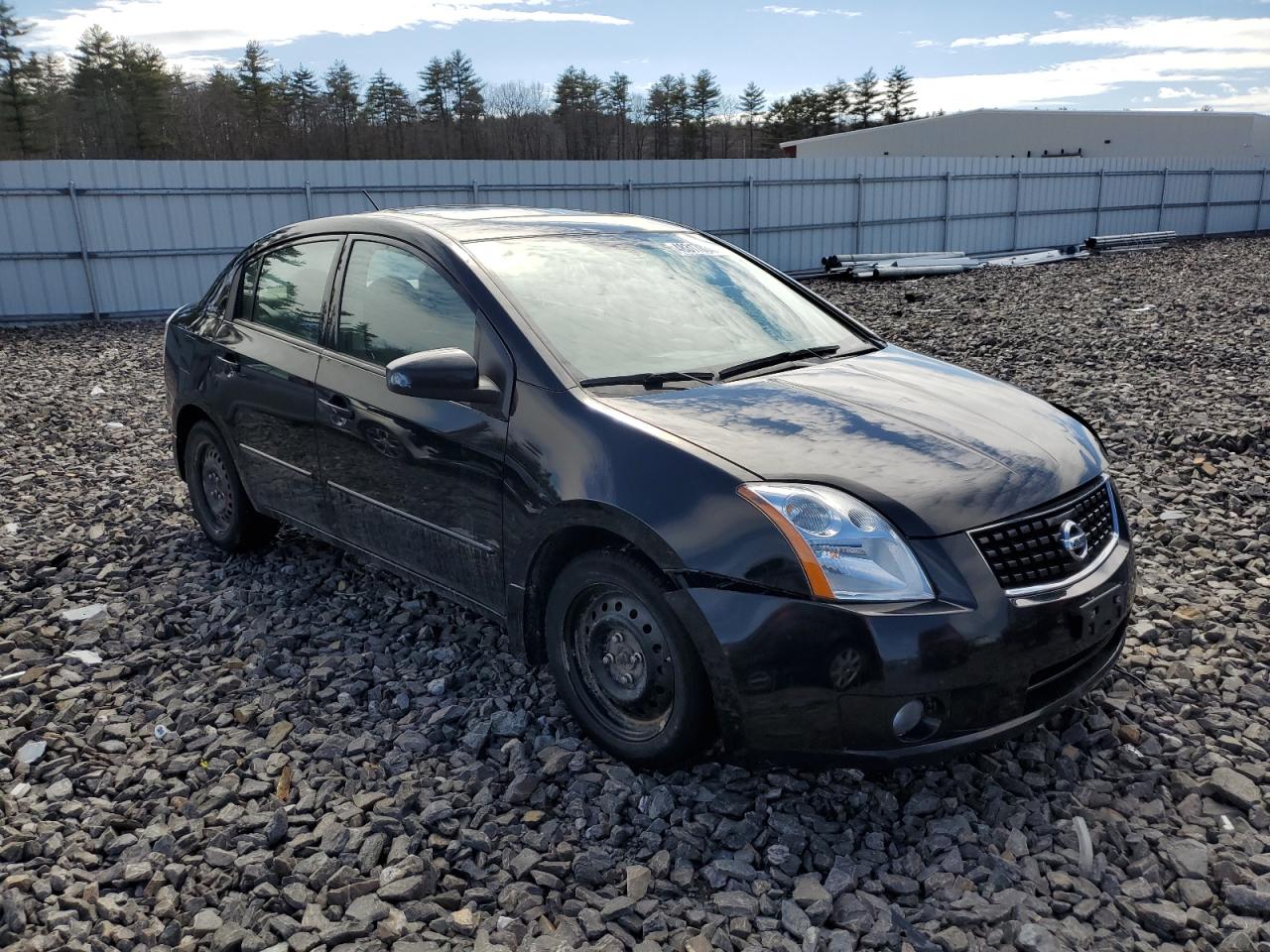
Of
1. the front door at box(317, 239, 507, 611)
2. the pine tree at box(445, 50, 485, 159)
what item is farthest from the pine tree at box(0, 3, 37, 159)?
the front door at box(317, 239, 507, 611)

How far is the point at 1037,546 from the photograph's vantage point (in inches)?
109

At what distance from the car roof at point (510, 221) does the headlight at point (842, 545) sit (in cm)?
180

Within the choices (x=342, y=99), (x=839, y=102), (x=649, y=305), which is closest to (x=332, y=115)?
(x=342, y=99)

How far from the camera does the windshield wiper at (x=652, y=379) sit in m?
3.23

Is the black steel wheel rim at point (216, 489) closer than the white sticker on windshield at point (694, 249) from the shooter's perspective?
No

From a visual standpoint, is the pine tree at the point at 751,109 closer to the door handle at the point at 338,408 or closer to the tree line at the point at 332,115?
the tree line at the point at 332,115

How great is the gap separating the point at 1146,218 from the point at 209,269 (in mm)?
24177

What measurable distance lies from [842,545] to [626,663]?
0.81 meters

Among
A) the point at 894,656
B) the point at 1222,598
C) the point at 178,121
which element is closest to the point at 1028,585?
the point at 894,656

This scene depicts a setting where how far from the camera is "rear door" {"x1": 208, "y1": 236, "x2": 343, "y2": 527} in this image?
13.7 feet

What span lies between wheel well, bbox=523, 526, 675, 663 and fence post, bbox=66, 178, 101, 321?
15398mm

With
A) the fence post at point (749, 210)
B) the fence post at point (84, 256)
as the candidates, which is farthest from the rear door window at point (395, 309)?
the fence post at point (749, 210)

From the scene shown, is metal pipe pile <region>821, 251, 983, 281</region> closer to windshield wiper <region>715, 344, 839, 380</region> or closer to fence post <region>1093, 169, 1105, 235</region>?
fence post <region>1093, 169, 1105, 235</region>

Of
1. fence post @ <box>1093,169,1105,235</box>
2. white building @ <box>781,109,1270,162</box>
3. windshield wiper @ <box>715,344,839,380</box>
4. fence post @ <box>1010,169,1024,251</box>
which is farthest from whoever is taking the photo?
white building @ <box>781,109,1270,162</box>
